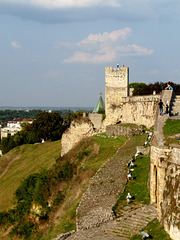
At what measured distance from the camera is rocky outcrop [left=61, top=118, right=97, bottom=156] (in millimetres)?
41625

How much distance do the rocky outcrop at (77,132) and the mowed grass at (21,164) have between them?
2.18m

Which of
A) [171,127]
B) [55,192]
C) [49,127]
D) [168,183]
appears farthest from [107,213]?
[49,127]

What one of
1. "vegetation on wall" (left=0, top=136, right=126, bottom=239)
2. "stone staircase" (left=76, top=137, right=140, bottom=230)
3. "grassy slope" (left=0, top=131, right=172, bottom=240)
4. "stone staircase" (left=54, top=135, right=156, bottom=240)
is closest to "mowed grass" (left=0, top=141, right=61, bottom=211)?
"grassy slope" (left=0, top=131, right=172, bottom=240)

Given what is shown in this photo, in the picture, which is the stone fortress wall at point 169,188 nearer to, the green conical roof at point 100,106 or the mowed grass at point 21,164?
the mowed grass at point 21,164

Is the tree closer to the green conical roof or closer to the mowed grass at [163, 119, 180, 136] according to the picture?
the green conical roof

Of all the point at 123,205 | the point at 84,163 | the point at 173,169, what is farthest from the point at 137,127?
the point at 173,169

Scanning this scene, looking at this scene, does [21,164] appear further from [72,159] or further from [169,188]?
[169,188]

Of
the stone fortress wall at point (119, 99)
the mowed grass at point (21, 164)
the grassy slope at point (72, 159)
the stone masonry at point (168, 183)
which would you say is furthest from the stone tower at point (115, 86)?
the stone masonry at point (168, 183)

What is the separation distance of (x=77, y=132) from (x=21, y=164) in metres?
10.1

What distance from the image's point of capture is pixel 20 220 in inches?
1019

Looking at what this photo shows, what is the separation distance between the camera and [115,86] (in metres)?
40.5

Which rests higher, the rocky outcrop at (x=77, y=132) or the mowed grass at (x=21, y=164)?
the rocky outcrop at (x=77, y=132)

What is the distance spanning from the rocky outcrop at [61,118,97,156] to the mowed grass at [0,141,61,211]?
7.15 feet

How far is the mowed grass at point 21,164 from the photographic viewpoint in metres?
34.5
